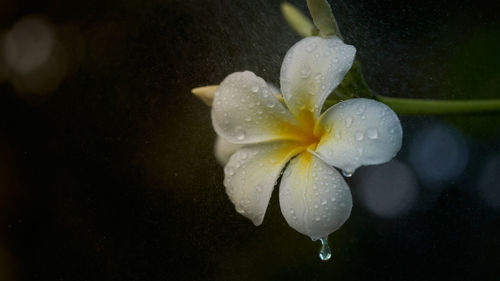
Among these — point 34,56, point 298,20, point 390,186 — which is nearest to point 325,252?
point 390,186

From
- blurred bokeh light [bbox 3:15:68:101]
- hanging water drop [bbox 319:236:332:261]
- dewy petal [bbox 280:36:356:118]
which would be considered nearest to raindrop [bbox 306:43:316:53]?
dewy petal [bbox 280:36:356:118]

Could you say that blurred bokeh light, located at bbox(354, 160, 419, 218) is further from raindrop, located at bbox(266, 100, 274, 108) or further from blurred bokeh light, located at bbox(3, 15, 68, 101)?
A: blurred bokeh light, located at bbox(3, 15, 68, 101)

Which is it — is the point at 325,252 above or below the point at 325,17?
below

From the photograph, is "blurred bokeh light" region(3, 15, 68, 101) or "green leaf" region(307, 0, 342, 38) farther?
"blurred bokeh light" region(3, 15, 68, 101)

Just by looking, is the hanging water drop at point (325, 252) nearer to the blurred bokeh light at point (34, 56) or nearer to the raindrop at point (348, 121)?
the raindrop at point (348, 121)

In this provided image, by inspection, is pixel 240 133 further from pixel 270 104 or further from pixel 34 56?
pixel 34 56

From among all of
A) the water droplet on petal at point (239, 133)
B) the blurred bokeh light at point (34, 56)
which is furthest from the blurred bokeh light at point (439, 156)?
the blurred bokeh light at point (34, 56)

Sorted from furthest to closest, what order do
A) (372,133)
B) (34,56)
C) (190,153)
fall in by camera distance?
(34,56) → (190,153) → (372,133)

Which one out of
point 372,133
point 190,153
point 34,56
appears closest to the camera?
point 372,133
